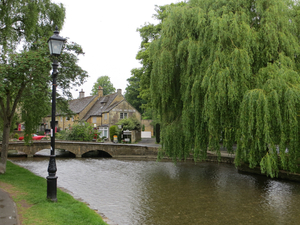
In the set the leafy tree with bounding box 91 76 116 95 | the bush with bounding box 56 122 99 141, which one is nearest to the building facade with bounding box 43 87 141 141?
the bush with bounding box 56 122 99 141

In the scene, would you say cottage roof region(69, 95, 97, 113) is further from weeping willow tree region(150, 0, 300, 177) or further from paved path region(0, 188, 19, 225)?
paved path region(0, 188, 19, 225)

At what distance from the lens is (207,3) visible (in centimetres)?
1455

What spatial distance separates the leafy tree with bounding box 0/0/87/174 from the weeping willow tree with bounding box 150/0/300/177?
16.9 feet

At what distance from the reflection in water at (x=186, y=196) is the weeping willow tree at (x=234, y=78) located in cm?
165

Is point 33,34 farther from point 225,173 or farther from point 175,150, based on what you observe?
point 225,173

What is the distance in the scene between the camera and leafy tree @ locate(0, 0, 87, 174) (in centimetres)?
1234

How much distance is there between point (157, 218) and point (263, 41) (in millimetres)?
9843

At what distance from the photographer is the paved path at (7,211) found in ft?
21.8

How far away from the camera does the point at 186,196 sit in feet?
43.0

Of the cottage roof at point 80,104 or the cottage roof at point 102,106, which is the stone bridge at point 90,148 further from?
the cottage roof at point 80,104

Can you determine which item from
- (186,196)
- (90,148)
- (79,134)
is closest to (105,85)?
(79,134)

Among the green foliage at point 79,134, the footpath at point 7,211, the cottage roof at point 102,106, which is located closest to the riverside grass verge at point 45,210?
the footpath at point 7,211

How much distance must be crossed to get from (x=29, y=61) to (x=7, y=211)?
6981mm

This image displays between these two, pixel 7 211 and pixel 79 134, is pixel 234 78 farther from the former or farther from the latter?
pixel 79 134
